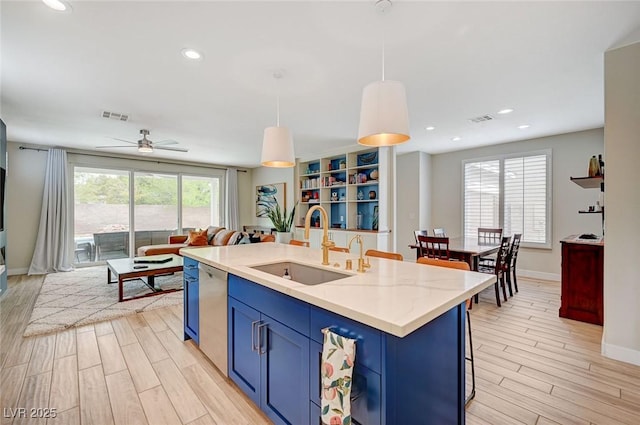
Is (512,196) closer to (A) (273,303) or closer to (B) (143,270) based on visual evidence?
(A) (273,303)

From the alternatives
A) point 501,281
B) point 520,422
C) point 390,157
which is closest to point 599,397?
point 520,422

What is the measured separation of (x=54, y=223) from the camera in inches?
219

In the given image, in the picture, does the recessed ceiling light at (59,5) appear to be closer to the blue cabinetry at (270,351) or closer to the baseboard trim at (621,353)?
the blue cabinetry at (270,351)

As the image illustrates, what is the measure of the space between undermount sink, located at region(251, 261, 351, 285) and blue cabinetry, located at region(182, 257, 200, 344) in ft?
2.35

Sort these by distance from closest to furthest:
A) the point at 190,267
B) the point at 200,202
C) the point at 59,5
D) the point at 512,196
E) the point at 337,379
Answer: the point at 337,379
the point at 59,5
the point at 190,267
the point at 512,196
the point at 200,202

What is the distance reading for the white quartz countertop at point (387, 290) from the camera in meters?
1.05

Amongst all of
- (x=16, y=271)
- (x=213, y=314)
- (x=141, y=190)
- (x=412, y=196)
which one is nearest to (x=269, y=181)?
(x=141, y=190)

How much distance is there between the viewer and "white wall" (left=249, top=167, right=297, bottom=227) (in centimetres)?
740

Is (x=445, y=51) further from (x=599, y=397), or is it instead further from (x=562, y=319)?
(x=562, y=319)

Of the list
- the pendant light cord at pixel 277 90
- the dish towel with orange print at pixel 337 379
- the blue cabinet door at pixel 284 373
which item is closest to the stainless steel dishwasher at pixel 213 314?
the blue cabinet door at pixel 284 373

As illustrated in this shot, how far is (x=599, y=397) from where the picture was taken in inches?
75.1

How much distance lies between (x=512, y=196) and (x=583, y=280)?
2.51 metres

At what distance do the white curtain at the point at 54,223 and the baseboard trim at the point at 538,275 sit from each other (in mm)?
8752

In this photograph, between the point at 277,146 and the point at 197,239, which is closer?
the point at 277,146
